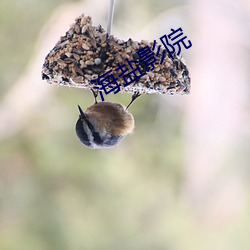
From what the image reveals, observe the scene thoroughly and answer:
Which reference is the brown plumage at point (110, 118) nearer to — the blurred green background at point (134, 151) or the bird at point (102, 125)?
the bird at point (102, 125)

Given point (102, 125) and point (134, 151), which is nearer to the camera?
point (102, 125)

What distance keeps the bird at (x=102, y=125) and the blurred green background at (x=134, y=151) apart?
5.20 feet

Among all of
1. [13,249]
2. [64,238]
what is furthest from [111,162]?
[13,249]

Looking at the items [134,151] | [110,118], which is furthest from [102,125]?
[134,151]

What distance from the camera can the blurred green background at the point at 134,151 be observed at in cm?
289

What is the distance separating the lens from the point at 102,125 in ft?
4.08

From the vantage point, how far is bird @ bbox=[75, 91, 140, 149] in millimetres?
1221

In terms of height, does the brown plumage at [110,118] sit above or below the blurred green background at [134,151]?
below

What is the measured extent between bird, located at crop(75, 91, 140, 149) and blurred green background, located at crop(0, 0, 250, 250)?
1585 mm

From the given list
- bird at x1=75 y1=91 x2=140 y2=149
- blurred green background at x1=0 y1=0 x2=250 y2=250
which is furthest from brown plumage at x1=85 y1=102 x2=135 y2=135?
A: blurred green background at x1=0 y1=0 x2=250 y2=250

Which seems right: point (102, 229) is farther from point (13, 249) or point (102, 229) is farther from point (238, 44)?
point (238, 44)

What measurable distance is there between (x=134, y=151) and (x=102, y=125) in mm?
1925

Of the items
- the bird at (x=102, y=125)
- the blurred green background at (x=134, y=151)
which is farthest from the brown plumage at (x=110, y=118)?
the blurred green background at (x=134, y=151)

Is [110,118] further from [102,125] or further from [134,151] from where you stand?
[134,151]
